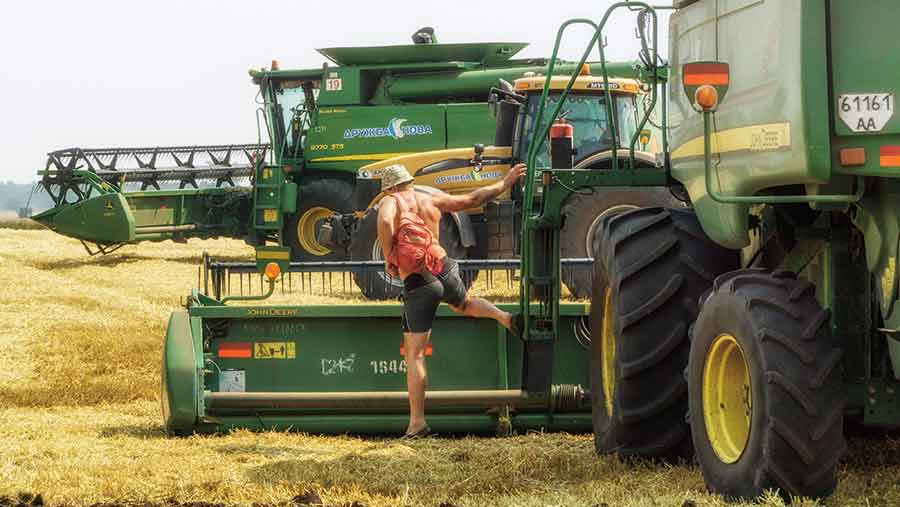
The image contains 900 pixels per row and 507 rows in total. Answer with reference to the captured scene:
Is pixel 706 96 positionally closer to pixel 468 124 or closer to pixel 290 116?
pixel 468 124

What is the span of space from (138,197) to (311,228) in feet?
9.90

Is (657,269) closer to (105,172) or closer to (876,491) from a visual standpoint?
(876,491)

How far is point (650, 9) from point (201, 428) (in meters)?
3.49

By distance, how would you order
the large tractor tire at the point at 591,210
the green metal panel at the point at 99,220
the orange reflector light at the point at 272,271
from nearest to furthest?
the orange reflector light at the point at 272,271 < the large tractor tire at the point at 591,210 < the green metal panel at the point at 99,220

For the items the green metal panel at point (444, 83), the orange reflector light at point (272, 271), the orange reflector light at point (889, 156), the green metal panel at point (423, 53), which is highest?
the green metal panel at point (423, 53)

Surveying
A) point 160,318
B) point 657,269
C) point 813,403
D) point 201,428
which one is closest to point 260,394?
point 201,428

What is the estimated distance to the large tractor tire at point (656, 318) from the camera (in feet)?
23.5

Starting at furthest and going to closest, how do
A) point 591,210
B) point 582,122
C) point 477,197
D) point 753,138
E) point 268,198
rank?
point 268,198 → point 582,122 → point 591,210 → point 477,197 → point 753,138

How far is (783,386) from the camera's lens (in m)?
5.60

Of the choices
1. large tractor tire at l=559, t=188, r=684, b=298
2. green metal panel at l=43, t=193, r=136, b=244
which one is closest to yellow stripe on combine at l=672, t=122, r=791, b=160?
large tractor tire at l=559, t=188, r=684, b=298

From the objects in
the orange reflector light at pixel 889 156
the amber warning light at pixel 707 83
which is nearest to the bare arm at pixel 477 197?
the amber warning light at pixel 707 83

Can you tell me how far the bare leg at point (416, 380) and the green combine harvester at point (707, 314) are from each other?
0.50ft

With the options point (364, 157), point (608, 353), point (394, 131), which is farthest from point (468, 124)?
point (608, 353)

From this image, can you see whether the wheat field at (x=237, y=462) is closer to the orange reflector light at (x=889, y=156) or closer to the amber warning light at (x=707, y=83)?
the orange reflector light at (x=889, y=156)
